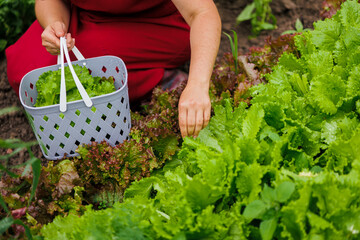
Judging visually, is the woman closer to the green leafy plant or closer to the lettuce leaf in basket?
the lettuce leaf in basket

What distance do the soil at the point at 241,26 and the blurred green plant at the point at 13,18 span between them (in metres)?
0.20

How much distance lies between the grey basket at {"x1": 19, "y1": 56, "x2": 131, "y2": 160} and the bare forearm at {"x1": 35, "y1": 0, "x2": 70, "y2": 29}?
0.45 metres

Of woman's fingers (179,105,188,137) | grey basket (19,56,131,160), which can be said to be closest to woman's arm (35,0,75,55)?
grey basket (19,56,131,160)

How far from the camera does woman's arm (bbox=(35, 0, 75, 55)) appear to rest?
202 centimetres

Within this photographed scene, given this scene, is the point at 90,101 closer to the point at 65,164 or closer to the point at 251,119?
the point at 65,164

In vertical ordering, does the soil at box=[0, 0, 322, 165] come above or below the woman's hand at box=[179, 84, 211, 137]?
below

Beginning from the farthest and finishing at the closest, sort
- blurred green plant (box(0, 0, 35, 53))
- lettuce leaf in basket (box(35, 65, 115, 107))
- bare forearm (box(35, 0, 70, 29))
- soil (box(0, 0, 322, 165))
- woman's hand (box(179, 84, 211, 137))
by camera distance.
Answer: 1. blurred green plant (box(0, 0, 35, 53))
2. soil (box(0, 0, 322, 165))
3. bare forearm (box(35, 0, 70, 29))
4. lettuce leaf in basket (box(35, 65, 115, 107))
5. woman's hand (box(179, 84, 211, 137))

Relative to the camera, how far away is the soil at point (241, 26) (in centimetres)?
282

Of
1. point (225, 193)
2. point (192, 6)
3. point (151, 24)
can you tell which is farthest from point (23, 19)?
point (225, 193)

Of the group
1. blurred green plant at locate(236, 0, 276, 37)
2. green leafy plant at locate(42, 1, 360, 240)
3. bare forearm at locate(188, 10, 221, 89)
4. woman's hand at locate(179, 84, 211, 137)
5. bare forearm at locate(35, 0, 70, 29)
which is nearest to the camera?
green leafy plant at locate(42, 1, 360, 240)

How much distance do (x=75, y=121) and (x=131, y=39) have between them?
2.78 ft

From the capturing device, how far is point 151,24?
99.0 inches

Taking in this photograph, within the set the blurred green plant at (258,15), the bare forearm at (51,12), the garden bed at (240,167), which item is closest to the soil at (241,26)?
the blurred green plant at (258,15)

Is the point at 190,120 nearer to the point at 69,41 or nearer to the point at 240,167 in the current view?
the point at 240,167
